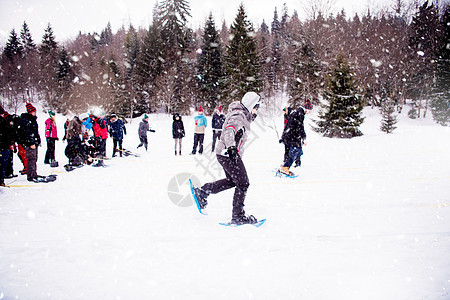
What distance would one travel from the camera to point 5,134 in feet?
18.2

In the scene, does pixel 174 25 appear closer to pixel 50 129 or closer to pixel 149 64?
pixel 149 64

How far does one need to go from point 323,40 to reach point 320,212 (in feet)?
93.3

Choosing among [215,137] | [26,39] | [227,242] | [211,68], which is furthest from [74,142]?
[26,39]

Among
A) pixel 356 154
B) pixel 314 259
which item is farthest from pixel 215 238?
pixel 356 154

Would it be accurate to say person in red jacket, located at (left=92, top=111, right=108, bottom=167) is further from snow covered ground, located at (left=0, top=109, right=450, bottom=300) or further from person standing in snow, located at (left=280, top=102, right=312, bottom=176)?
person standing in snow, located at (left=280, top=102, right=312, bottom=176)

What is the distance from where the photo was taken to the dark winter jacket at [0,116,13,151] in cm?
546

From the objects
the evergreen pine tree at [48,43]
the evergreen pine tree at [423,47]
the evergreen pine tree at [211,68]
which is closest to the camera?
the evergreen pine tree at [423,47]

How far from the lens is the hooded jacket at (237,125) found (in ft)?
11.5

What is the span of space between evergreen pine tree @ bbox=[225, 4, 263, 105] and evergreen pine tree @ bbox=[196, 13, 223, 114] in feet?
13.5

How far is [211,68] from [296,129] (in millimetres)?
32430

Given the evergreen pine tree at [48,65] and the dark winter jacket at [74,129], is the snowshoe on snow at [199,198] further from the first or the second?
the evergreen pine tree at [48,65]

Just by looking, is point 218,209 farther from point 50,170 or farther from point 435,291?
point 50,170

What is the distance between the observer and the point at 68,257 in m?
2.81

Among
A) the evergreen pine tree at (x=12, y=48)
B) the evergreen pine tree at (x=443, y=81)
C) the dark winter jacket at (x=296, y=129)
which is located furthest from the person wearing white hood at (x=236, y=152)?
the evergreen pine tree at (x=12, y=48)
